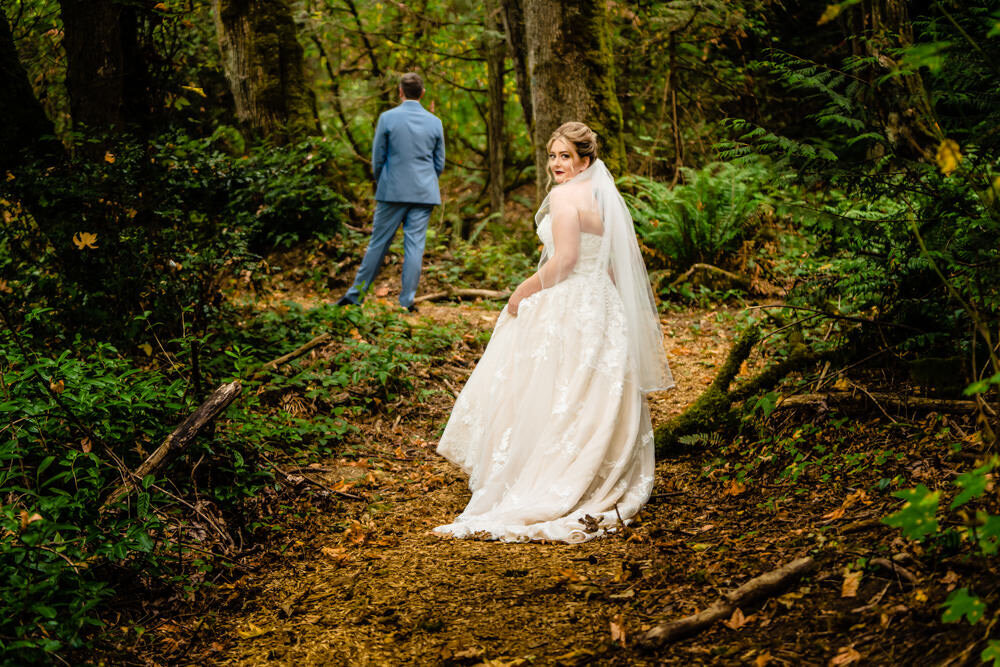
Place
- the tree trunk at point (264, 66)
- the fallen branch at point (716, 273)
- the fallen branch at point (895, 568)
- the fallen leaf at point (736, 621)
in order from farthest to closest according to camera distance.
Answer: the tree trunk at point (264, 66) → the fallen branch at point (716, 273) → the fallen leaf at point (736, 621) → the fallen branch at point (895, 568)

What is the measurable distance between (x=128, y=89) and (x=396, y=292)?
14.1 ft

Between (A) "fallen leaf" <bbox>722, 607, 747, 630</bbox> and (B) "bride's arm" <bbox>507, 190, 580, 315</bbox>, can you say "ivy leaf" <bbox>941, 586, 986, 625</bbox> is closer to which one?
(A) "fallen leaf" <bbox>722, 607, 747, 630</bbox>

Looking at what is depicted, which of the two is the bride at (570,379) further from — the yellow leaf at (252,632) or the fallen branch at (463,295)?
the fallen branch at (463,295)

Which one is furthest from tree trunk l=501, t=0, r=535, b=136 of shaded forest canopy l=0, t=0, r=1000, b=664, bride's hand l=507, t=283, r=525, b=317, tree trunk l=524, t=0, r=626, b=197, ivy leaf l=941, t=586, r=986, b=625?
ivy leaf l=941, t=586, r=986, b=625

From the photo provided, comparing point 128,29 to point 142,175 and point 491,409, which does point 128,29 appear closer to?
point 142,175

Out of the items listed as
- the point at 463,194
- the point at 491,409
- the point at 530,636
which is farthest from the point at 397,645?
the point at 463,194

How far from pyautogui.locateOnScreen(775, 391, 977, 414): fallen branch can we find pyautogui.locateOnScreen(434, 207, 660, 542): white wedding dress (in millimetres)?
896

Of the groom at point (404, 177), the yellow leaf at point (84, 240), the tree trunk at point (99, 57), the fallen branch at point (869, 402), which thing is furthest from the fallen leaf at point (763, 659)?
the groom at point (404, 177)

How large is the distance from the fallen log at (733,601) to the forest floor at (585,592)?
0.12 ft

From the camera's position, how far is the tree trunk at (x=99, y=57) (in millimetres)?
5926

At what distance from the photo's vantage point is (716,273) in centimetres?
898

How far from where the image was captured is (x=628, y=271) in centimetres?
466

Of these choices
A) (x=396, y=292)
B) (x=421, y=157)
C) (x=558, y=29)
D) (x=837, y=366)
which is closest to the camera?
(x=837, y=366)

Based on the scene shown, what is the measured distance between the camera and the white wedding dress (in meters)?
4.09
